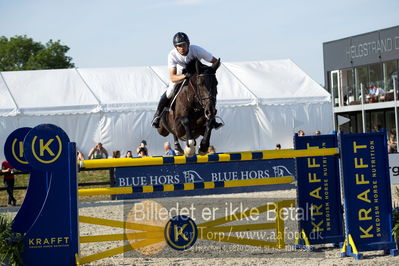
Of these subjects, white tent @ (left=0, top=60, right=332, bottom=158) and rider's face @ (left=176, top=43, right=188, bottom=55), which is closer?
rider's face @ (left=176, top=43, right=188, bottom=55)

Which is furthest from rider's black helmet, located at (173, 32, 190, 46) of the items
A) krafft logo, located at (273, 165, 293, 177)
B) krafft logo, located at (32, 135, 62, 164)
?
krafft logo, located at (273, 165, 293, 177)

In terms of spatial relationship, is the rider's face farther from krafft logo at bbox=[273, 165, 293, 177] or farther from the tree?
the tree

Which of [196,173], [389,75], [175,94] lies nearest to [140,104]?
[196,173]

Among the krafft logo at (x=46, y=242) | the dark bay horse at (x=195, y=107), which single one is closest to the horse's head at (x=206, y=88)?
the dark bay horse at (x=195, y=107)

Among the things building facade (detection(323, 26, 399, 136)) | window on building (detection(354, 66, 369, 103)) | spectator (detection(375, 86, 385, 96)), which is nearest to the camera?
spectator (detection(375, 86, 385, 96))

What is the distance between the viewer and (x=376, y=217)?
716 cm

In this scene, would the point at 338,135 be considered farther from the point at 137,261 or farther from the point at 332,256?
the point at 137,261

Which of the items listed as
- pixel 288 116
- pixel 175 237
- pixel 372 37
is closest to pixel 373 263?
pixel 175 237

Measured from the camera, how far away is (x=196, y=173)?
1306 cm

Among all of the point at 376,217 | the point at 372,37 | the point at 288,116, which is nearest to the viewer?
the point at 376,217

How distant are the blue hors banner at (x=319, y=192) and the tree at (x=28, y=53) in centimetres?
4448

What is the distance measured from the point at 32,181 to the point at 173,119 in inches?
81.5

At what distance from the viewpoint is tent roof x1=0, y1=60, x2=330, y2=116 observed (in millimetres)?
17281

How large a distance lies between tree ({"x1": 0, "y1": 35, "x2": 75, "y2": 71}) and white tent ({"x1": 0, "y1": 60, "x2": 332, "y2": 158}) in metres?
32.4
